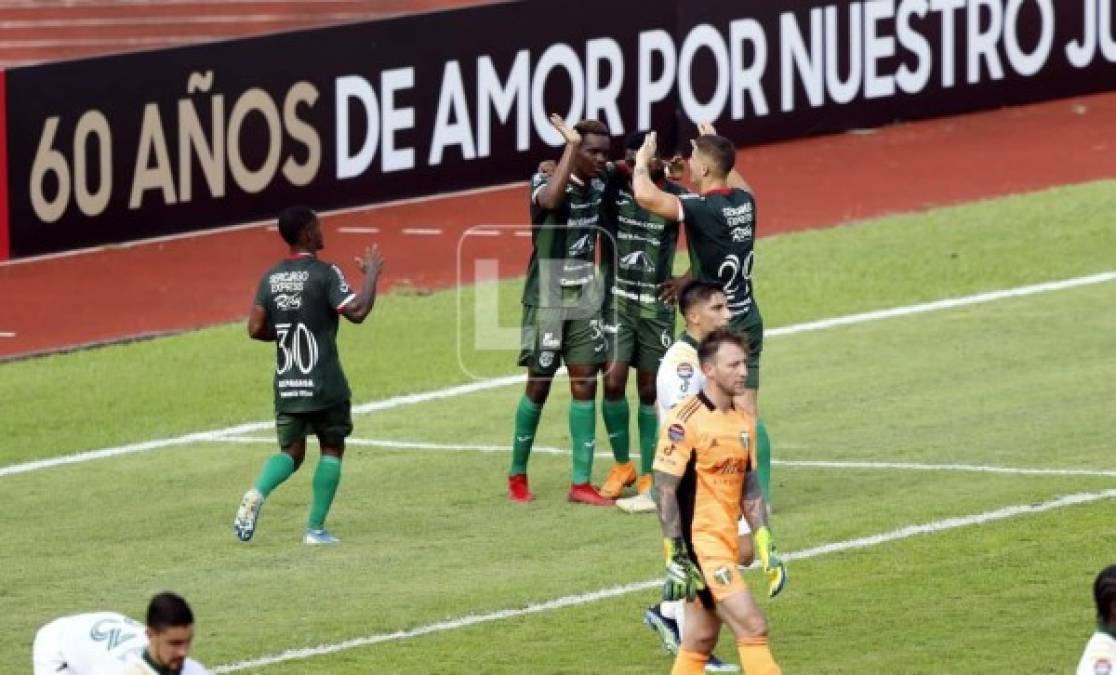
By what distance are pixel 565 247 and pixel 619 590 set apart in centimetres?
285

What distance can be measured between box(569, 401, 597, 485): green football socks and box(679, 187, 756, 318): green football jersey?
1.54 m

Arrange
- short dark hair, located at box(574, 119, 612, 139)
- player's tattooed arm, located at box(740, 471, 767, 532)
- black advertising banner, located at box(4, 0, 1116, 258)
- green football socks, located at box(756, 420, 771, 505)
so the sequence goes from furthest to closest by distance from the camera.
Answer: black advertising banner, located at box(4, 0, 1116, 258) < short dark hair, located at box(574, 119, 612, 139) < green football socks, located at box(756, 420, 771, 505) < player's tattooed arm, located at box(740, 471, 767, 532)

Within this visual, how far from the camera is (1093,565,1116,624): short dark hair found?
10.3 m

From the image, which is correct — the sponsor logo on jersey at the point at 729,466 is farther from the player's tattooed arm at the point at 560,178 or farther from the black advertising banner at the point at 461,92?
the black advertising banner at the point at 461,92

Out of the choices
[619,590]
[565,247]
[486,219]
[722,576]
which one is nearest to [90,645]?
[722,576]

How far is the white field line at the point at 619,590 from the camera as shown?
45.1 ft

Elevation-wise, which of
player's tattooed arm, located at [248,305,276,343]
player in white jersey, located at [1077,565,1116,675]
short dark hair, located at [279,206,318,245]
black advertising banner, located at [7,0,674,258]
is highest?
black advertising banner, located at [7,0,674,258]

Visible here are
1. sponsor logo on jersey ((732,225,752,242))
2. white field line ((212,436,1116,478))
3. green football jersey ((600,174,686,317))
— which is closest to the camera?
sponsor logo on jersey ((732,225,752,242))

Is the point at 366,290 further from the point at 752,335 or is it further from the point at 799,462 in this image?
the point at 799,462

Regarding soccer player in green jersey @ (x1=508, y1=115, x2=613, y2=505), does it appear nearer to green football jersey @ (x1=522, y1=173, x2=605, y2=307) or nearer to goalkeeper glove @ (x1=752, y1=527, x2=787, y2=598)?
green football jersey @ (x1=522, y1=173, x2=605, y2=307)

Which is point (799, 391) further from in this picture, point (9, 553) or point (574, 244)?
point (9, 553)

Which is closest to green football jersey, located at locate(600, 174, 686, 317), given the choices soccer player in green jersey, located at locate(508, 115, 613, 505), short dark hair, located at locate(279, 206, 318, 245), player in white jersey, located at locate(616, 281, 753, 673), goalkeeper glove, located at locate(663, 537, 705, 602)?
soccer player in green jersey, located at locate(508, 115, 613, 505)

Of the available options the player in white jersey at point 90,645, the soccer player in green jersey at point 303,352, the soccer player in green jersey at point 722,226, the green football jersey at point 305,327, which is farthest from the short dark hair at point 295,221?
the player in white jersey at point 90,645

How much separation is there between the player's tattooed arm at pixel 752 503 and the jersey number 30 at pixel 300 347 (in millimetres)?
4524
